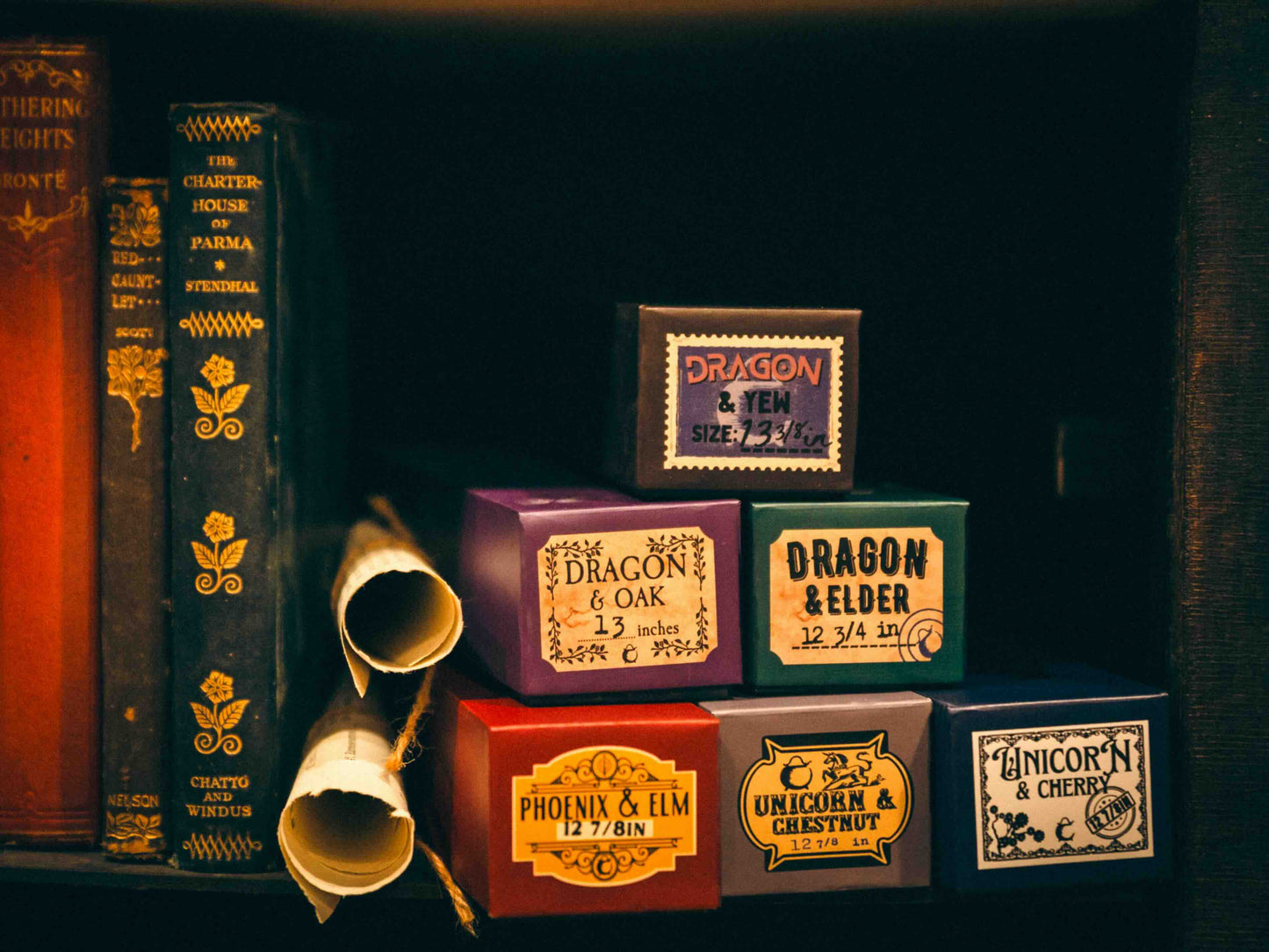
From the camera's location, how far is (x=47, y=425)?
586 mm

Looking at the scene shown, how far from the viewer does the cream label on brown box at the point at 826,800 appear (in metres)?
0.56

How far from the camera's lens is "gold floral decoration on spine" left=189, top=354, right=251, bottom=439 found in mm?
570

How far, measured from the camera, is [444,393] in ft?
2.85

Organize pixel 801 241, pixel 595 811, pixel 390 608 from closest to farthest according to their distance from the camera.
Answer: pixel 595 811 → pixel 390 608 → pixel 801 241

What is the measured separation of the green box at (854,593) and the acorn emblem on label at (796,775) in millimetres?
42

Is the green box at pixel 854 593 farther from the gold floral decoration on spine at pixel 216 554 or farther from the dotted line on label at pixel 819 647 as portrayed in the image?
the gold floral decoration on spine at pixel 216 554

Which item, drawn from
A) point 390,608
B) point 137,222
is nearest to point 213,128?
point 137,222

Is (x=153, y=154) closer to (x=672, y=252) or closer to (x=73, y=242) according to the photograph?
(x=73, y=242)

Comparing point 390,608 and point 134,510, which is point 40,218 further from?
point 390,608

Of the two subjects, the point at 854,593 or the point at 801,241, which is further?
the point at 801,241

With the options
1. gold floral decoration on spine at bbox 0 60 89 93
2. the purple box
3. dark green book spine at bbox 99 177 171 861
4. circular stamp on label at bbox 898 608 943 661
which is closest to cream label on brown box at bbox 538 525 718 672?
the purple box

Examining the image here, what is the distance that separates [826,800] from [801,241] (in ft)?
1.55

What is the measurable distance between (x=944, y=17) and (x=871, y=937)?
60 cm

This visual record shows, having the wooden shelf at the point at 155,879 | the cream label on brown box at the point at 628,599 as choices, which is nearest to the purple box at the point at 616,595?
the cream label on brown box at the point at 628,599
